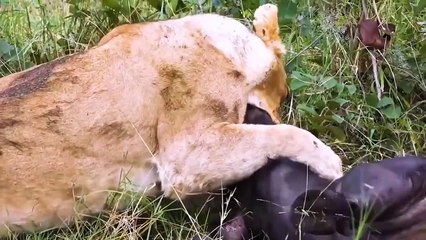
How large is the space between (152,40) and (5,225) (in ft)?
2.05

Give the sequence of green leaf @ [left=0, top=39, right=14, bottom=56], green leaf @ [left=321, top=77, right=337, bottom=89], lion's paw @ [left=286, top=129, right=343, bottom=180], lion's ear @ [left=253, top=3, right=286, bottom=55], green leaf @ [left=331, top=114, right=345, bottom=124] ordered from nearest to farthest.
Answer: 1. lion's paw @ [left=286, top=129, right=343, bottom=180]
2. lion's ear @ [left=253, top=3, right=286, bottom=55]
3. green leaf @ [left=331, top=114, right=345, bottom=124]
4. green leaf @ [left=321, top=77, right=337, bottom=89]
5. green leaf @ [left=0, top=39, right=14, bottom=56]

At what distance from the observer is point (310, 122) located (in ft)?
9.37

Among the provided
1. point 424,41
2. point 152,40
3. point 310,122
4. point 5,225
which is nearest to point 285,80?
point 310,122

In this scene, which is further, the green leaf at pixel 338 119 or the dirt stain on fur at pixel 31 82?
the green leaf at pixel 338 119

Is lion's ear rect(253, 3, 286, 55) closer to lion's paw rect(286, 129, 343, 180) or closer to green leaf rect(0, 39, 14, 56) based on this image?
lion's paw rect(286, 129, 343, 180)

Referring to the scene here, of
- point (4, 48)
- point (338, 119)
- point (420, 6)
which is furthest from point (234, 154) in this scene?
point (4, 48)

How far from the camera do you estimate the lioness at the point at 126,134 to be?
7.40 feet

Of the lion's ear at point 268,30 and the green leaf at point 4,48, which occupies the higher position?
the lion's ear at point 268,30

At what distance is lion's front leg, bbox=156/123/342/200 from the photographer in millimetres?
2252

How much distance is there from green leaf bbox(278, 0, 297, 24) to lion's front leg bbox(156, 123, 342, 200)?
2.95 ft

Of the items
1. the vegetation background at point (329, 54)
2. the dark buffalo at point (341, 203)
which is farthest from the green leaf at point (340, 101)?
the dark buffalo at point (341, 203)

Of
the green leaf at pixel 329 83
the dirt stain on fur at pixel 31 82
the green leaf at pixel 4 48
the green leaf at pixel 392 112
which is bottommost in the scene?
the green leaf at pixel 392 112

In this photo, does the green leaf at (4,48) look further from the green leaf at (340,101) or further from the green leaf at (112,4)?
the green leaf at (340,101)

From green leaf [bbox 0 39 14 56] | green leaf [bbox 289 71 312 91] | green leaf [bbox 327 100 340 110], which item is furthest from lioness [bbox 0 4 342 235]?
green leaf [bbox 0 39 14 56]
